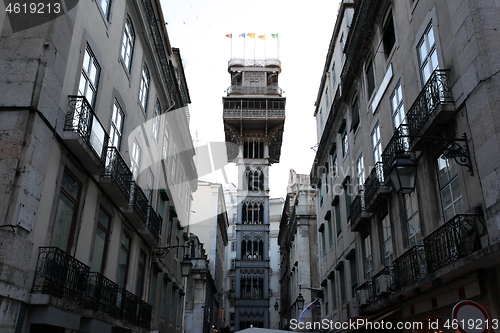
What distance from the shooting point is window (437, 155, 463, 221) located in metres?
9.09

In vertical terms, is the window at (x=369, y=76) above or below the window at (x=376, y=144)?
above

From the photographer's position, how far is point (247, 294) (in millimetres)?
57094

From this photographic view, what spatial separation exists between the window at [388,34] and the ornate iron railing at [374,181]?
3.57 meters

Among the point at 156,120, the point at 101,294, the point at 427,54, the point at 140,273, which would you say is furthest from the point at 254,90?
the point at 101,294

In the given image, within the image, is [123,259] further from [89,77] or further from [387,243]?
[387,243]

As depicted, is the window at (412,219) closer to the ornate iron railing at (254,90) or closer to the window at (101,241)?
the window at (101,241)

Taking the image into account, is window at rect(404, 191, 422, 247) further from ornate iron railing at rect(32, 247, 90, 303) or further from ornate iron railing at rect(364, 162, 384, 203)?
ornate iron railing at rect(32, 247, 90, 303)

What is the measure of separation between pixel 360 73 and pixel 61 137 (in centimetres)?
1163

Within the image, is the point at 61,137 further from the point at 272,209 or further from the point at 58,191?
the point at 272,209

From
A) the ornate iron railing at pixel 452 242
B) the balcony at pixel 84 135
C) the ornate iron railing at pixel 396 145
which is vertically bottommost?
the ornate iron railing at pixel 452 242

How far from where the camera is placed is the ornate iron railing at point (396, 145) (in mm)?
11070

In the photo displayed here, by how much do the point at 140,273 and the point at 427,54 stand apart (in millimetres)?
11870

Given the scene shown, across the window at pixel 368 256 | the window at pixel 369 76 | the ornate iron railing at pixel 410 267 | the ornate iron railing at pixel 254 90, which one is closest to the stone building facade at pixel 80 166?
the ornate iron railing at pixel 410 267

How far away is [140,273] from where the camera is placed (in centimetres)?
1652
